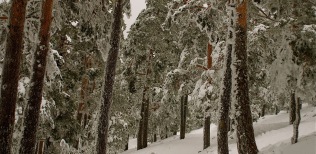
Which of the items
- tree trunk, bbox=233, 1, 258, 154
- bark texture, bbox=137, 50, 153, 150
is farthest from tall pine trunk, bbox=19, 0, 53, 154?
bark texture, bbox=137, 50, 153, 150

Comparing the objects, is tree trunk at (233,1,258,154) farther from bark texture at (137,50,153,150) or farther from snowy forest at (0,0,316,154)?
bark texture at (137,50,153,150)

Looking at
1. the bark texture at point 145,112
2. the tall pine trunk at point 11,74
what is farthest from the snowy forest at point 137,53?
the bark texture at point 145,112

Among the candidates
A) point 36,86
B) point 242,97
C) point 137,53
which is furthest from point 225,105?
point 137,53

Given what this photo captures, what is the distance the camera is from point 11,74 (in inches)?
317

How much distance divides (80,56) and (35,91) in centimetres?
659

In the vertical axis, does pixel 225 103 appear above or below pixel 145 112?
above

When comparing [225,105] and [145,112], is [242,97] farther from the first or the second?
[145,112]

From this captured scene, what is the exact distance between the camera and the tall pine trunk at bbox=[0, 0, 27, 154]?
308 inches

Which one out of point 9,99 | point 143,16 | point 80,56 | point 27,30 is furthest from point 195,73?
point 9,99

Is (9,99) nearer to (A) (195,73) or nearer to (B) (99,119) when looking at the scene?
(B) (99,119)

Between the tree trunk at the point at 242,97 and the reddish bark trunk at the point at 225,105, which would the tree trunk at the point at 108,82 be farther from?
the tree trunk at the point at 242,97

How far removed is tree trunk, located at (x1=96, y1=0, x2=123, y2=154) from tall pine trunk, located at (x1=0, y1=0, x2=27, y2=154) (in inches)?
128

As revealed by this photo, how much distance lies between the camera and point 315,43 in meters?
10.3

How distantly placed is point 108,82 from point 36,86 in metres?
2.36
